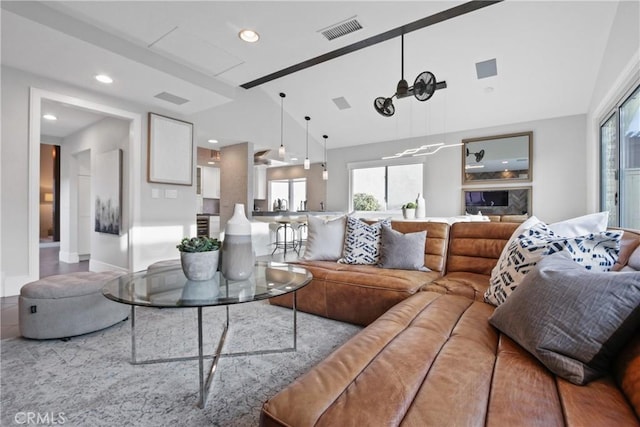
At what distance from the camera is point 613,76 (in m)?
3.40

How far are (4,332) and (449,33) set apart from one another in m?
5.62

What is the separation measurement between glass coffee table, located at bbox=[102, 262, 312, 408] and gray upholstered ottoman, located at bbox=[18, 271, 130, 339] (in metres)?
0.41

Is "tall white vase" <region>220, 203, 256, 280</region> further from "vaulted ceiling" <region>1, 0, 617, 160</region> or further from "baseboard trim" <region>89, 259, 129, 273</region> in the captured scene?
"baseboard trim" <region>89, 259, 129, 273</region>

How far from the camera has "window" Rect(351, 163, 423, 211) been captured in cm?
709

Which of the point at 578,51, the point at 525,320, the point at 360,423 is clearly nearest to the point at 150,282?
the point at 360,423

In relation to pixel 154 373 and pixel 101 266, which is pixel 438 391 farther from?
pixel 101 266

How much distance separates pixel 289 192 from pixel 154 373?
27.3 ft

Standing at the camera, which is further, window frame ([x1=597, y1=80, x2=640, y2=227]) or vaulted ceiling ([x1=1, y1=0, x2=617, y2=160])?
window frame ([x1=597, y1=80, x2=640, y2=227])

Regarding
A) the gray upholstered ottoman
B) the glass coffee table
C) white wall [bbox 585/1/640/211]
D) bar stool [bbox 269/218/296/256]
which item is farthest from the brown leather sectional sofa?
bar stool [bbox 269/218/296/256]

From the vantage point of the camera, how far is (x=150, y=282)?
6.11 feet

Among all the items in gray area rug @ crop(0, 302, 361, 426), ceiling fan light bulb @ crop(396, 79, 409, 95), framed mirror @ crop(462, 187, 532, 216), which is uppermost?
ceiling fan light bulb @ crop(396, 79, 409, 95)

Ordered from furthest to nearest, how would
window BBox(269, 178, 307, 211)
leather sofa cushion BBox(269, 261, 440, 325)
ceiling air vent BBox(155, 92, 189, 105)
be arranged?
window BBox(269, 178, 307, 211), ceiling air vent BBox(155, 92, 189, 105), leather sofa cushion BBox(269, 261, 440, 325)

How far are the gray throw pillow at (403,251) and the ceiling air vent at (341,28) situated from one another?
241 cm

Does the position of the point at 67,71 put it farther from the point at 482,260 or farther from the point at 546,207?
the point at 546,207
